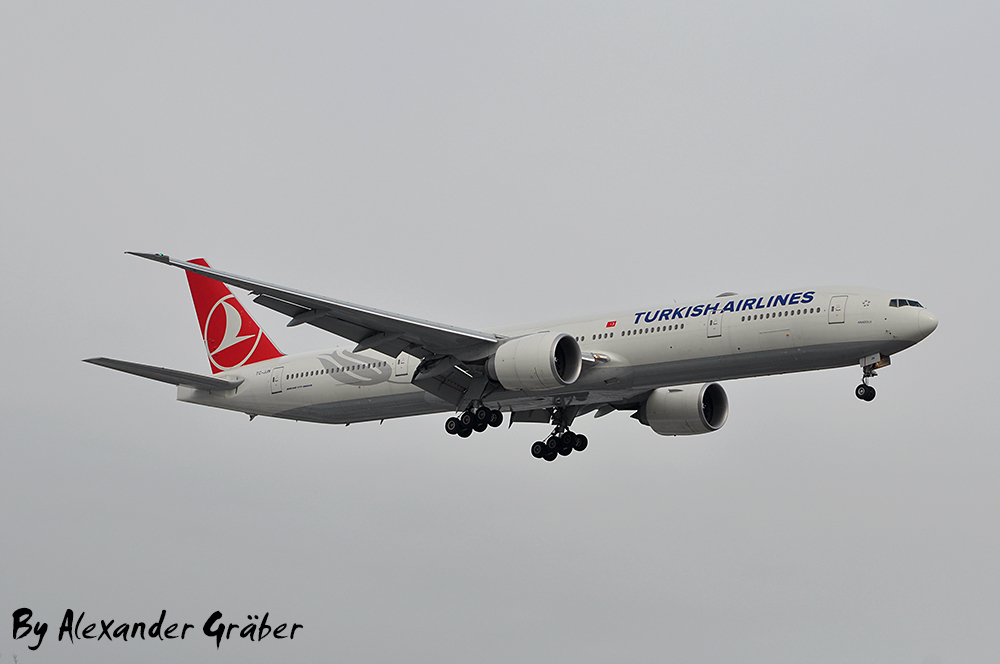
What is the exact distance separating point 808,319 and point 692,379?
11.9 ft

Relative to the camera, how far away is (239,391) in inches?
1565

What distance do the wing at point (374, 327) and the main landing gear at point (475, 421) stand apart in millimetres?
1997

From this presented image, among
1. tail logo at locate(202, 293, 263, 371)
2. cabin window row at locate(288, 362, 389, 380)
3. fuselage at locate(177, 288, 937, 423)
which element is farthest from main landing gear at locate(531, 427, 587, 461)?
tail logo at locate(202, 293, 263, 371)

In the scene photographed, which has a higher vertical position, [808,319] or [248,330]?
[248,330]

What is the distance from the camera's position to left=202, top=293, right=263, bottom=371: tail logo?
41938 mm

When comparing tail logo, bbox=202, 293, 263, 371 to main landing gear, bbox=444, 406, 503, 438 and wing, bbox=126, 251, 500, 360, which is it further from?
main landing gear, bbox=444, 406, 503, 438

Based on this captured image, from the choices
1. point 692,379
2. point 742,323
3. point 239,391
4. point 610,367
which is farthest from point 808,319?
point 239,391

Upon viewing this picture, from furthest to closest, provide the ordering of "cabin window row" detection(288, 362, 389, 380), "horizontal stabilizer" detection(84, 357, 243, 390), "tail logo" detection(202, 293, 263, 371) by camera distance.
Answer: "tail logo" detection(202, 293, 263, 371), "cabin window row" detection(288, 362, 389, 380), "horizontal stabilizer" detection(84, 357, 243, 390)

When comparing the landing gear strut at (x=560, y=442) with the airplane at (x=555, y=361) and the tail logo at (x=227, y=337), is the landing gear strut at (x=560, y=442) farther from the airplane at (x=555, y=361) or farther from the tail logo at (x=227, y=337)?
the tail logo at (x=227, y=337)

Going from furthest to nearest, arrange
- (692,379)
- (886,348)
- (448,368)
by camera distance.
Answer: (448,368)
(692,379)
(886,348)

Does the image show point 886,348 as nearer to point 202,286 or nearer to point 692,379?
point 692,379

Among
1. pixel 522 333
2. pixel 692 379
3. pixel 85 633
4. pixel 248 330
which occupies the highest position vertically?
pixel 248 330

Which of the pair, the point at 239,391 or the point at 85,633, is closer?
the point at 85,633

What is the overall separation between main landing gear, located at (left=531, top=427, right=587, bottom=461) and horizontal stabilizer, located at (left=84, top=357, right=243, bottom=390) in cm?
1064
